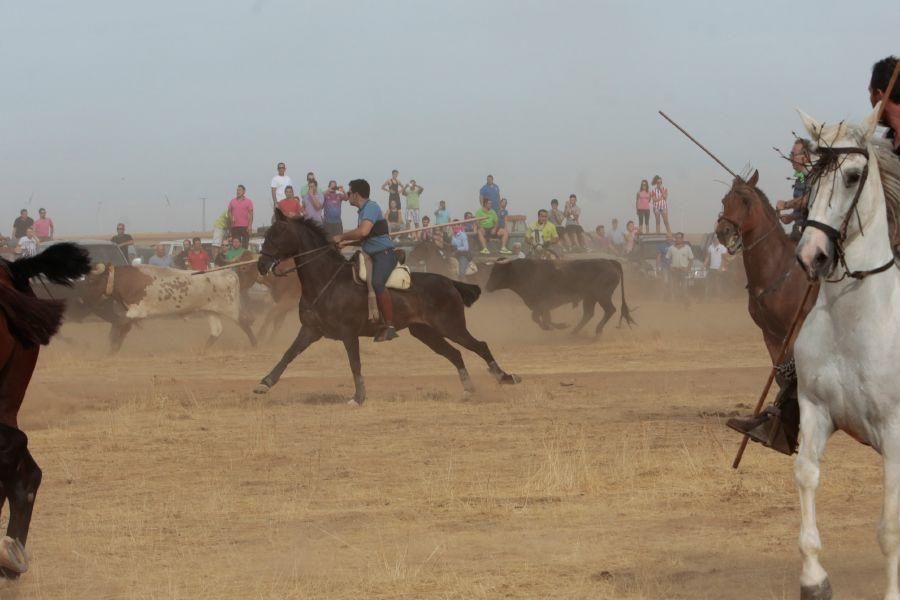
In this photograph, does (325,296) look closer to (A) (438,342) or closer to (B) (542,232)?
(A) (438,342)

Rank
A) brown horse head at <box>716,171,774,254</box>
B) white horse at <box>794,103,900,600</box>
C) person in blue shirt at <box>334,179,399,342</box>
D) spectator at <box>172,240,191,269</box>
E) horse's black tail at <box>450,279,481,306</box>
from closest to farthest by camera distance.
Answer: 1. white horse at <box>794,103,900,600</box>
2. brown horse head at <box>716,171,774,254</box>
3. person in blue shirt at <box>334,179,399,342</box>
4. horse's black tail at <box>450,279,481,306</box>
5. spectator at <box>172,240,191,269</box>

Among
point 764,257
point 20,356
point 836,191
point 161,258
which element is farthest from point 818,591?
point 161,258

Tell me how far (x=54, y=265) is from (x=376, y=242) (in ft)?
27.1

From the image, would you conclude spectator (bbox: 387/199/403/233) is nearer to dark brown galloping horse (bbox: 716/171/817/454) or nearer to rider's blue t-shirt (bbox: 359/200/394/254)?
rider's blue t-shirt (bbox: 359/200/394/254)

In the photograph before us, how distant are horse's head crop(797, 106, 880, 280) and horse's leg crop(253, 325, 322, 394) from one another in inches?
404

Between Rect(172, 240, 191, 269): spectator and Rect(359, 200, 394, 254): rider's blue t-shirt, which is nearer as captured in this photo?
Rect(359, 200, 394, 254): rider's blue t-shirt

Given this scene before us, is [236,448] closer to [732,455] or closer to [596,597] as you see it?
[732,455]

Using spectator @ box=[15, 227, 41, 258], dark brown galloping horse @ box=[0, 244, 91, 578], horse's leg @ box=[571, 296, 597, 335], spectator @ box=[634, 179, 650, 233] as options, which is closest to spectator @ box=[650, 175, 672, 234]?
spectator @ box=[634, 179, 650, 233]

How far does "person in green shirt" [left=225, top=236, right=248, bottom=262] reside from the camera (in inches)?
1045

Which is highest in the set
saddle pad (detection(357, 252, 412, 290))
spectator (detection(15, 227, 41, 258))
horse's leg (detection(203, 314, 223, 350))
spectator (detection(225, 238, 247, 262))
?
saddle pad (detection(357, 252, 412, 290))

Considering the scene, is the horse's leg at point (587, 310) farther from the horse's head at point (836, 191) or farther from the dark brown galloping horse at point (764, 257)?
the horse's head at point (836, 191)

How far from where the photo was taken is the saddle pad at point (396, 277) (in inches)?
636

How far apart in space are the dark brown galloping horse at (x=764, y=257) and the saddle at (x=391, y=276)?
4187mm

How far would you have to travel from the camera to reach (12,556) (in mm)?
6848
